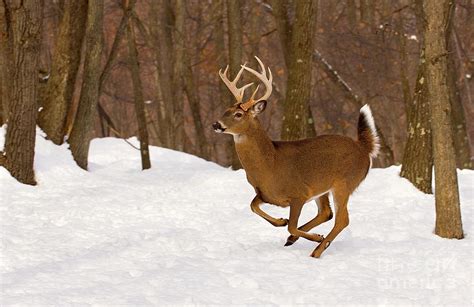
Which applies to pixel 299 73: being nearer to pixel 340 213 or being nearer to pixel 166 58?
pixel 340 213

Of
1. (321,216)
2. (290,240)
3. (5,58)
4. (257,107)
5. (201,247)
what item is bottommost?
(201,247)

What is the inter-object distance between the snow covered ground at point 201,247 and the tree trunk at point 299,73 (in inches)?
54.1

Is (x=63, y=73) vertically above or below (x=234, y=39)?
below

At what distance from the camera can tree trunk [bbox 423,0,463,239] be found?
352 inches

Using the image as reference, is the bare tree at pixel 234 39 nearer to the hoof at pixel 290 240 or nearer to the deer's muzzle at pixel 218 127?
the hoof at pixel 290 240

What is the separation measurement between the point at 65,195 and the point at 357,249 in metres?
4.91

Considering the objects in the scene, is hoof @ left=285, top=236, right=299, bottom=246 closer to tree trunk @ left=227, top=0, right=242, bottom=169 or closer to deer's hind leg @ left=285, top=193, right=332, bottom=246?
deer's hind leg @ left=285, top=193, right=332, bottom=246

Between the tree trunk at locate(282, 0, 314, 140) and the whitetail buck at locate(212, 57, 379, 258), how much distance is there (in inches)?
194

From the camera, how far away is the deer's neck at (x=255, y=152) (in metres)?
8.30

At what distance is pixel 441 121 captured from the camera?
9000mm

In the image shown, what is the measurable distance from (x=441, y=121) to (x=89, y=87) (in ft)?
24.0

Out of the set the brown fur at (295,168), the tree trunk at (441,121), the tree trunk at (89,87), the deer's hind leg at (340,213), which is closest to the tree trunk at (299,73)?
the tree trunk at (89,87)

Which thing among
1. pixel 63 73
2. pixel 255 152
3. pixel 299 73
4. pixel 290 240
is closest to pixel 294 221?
pixel 290 240

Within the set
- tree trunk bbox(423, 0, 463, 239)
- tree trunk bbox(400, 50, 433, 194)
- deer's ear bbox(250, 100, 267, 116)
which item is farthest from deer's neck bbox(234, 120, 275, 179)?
tree trunk bbox(400, 50, 433, 194)
